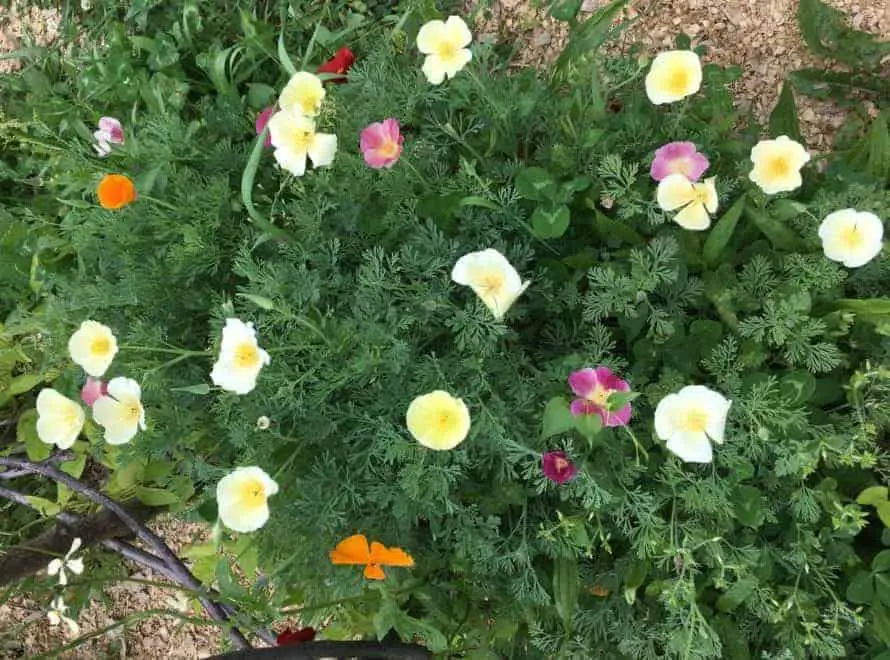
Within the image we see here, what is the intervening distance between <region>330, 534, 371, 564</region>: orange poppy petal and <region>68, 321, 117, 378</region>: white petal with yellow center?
60cm

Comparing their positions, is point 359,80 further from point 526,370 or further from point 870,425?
point 870,425

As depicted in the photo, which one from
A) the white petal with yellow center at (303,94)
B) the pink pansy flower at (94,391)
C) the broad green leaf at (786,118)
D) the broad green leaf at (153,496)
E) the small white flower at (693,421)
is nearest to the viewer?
the small white flower at (693,421)

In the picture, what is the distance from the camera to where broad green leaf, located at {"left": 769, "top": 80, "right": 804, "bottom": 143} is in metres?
1.77

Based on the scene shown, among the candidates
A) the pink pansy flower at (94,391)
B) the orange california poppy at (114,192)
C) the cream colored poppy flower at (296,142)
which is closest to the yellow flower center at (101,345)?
the pink pansy flower at (94,391)

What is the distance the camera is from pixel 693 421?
1306 millimetres

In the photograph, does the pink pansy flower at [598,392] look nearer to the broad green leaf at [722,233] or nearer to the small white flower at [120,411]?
the broad green leaf at [722,233]

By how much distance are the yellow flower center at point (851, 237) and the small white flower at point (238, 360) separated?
107 centimetres

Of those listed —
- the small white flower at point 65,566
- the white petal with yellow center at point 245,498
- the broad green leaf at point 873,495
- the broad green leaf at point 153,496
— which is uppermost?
the white petal with yellow center at point 245,498

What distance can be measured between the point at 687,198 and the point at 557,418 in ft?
1.58

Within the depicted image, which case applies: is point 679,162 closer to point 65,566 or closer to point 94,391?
point 94,391

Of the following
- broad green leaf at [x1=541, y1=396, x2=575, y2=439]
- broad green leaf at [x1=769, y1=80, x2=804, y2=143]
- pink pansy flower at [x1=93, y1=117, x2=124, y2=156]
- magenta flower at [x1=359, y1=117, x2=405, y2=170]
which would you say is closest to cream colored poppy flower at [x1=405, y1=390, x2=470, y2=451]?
broad green leaf at [x1=541, y1=396, x2=575, y2=439]

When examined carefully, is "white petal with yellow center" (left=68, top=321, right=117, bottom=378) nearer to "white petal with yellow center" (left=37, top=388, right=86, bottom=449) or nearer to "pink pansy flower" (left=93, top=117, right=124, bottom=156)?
"white petal with yellow center" (left=37, top=388, right=86, bottom=449)

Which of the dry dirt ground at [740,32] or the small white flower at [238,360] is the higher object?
the dry dirt ground at [740,32]

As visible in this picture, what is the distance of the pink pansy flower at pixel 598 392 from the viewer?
1335 millimetres
